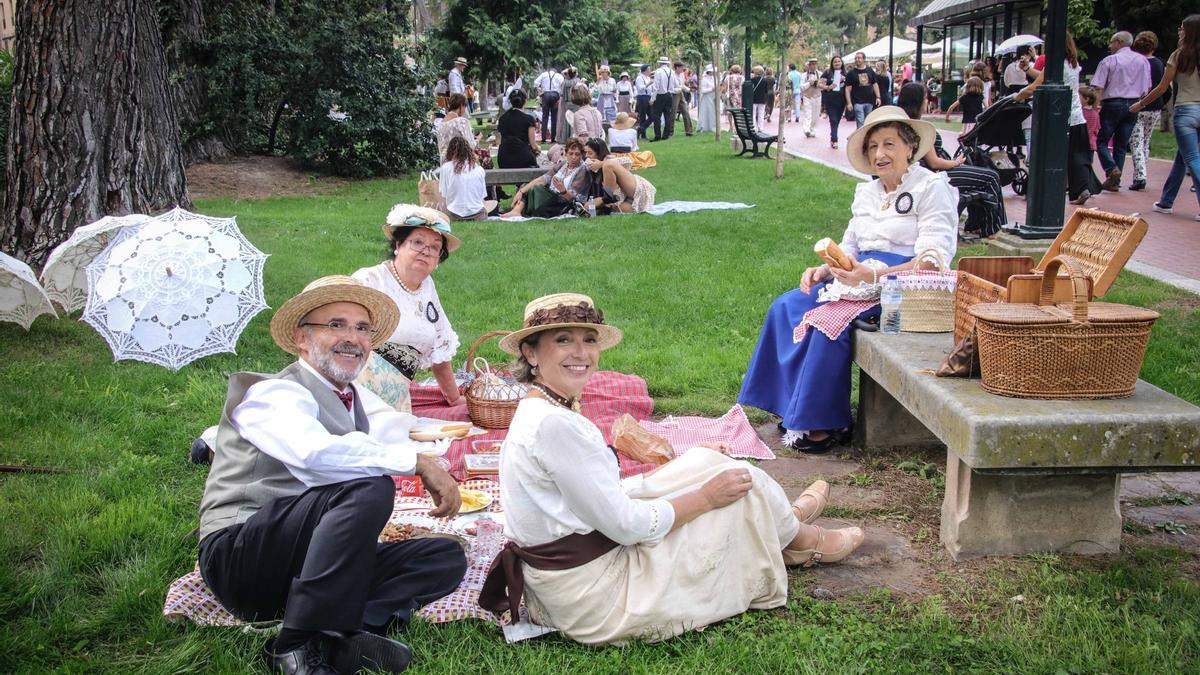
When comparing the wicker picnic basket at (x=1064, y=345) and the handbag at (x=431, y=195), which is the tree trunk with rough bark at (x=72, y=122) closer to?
the handbag at (x=431, y=195)

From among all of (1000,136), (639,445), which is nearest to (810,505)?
(639,445)

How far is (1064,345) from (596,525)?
174 cm

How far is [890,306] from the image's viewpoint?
16.2 feet

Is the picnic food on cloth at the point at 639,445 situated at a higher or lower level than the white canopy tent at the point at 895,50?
lower

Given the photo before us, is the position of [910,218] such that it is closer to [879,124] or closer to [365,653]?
[879,124]

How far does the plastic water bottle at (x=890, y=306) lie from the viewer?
16.1 feet

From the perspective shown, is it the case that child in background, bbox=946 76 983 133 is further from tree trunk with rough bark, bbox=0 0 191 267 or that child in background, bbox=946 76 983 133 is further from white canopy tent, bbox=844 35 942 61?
white canopy tent, bbox=844 35 942 61

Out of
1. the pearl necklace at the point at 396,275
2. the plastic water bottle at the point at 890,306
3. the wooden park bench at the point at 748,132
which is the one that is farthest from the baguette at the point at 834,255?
the wooden park bench at the point at 748,132

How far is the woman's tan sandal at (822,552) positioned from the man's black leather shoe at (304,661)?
1675 millimetres

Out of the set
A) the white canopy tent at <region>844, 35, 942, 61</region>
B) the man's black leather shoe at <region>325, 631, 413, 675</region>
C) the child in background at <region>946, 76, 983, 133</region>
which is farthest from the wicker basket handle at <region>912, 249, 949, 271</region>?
the white canopy tent at <region>844, 35, 942, 61</region>

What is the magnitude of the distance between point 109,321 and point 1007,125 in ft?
34.1

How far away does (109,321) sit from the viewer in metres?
5.89

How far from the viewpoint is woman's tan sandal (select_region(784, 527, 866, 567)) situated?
383 centimetres

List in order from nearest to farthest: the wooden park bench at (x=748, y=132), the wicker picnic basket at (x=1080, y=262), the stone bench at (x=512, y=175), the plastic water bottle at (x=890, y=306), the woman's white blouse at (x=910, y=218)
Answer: the wicker picnic basket at (x=1080, y=262) < the plastic water bottle at (x=890, y=306) < the woman's white blouse at (x=910, y=218) < the stone bench at (x=512, y=175) < the wooden park bench at (x=748, y=132)
